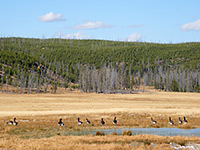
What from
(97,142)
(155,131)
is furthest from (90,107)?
(97,142)

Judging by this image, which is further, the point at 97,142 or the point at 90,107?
the point at 90,107

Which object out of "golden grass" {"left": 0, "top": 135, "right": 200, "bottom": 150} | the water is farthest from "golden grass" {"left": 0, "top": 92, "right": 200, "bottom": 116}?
"golden grass" {"left": 0, "top": 135, "right": 200, "bottom": 150}

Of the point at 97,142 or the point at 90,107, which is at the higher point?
the point at 97,142

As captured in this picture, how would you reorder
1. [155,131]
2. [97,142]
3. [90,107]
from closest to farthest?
[97,142]
[155,131]
[90,107]

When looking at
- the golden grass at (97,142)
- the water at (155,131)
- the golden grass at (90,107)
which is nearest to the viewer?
the golden grass at (97,142)

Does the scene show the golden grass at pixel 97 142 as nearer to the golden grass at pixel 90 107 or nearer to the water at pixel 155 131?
the water at pixel 155 131

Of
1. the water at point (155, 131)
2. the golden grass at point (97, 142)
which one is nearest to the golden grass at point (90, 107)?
the water at point (155, 131)

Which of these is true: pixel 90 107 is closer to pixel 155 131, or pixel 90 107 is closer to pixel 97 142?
pixel 155 131

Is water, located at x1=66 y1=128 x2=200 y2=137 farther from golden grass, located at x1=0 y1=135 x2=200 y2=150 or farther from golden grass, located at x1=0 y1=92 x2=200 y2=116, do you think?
golden grass, located at x1=0 y1=92 x2=200 y2=116

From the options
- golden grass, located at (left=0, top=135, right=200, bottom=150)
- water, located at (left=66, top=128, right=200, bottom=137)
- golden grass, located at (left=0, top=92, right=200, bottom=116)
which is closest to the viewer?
golden grass, located at (left=0, top=135, right=200, bottom=150)

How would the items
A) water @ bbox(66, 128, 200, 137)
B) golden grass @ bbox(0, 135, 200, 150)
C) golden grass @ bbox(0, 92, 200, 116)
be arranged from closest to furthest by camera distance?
golden grass @ bbox(0, 135, 200, 150)
water @ bbox(66, 128, 200, 137)
golden grass @ bbox(0, 92, 200, 116)

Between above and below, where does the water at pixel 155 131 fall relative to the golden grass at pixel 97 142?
below

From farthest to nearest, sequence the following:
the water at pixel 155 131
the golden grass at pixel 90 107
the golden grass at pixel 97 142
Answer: the golden grass at pixel 90 107
the water at pixel 155 131
the golden grass at pixel 97 142

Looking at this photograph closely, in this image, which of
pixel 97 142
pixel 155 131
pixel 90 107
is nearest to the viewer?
pixel 97 142
